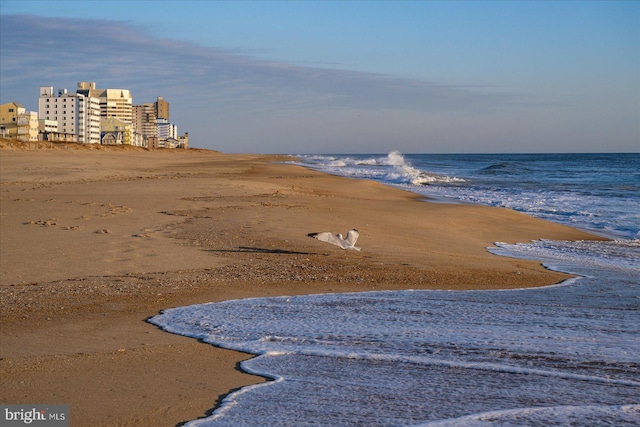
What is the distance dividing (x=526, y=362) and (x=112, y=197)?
12.5 meters

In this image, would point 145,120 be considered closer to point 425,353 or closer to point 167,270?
point 167,270

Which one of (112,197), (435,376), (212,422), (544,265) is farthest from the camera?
(112,197)

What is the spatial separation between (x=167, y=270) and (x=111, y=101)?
157m

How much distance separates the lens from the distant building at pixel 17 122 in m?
94.6

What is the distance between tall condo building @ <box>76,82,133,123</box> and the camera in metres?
154

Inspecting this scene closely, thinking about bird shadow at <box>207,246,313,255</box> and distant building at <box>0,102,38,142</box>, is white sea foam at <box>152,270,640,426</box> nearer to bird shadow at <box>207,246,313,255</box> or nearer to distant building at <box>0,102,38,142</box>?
bird shadow at <box>207,246,313,255</box>

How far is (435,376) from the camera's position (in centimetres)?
422

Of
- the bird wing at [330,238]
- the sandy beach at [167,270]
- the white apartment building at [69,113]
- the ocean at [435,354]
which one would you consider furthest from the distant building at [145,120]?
the ocean at [435,354]

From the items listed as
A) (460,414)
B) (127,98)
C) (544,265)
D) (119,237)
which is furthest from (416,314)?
(127,98)

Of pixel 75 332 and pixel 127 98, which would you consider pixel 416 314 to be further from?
pixel 127 98

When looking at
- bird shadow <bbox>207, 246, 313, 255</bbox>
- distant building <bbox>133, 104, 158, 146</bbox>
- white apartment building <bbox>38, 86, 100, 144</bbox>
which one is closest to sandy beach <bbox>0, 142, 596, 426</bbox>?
bird shadow <bbox>207, 246, 313, 255</bbox>

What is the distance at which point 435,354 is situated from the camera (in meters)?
4.67

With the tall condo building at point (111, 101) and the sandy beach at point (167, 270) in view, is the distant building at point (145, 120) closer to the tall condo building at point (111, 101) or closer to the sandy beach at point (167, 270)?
the tall condo building at point (111, 101)

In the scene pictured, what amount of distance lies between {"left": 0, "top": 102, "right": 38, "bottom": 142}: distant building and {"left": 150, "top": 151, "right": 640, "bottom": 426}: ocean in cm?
9857
